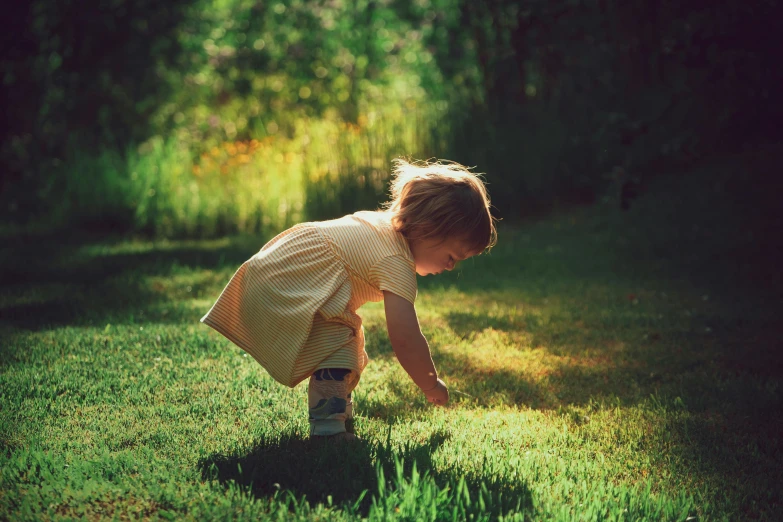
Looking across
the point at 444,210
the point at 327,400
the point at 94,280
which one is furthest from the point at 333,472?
the point at 94,280

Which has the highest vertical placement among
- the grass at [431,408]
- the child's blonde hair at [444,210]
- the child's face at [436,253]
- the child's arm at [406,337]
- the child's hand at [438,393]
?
the child's blonde hair at [444,210]

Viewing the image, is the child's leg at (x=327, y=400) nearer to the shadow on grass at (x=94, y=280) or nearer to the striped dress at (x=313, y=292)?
the striped dress at (x=313, y=292)

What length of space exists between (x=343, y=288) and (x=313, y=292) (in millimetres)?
108

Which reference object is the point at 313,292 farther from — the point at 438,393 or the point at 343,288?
the point at 438,393

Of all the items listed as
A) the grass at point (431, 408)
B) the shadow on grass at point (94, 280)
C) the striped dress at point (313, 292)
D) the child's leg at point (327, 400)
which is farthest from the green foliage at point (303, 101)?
the child's leg at point (327, 400)

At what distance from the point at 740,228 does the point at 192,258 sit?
4.67 m

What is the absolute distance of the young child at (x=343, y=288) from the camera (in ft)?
8.13

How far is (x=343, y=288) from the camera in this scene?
2.53 meters

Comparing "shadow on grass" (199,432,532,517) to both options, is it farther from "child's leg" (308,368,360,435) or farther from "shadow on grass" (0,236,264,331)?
"shadow on grass" (0,236,264,331)

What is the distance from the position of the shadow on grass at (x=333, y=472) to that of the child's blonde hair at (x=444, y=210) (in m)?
0.76

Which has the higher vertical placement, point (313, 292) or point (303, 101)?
point (303, 101)

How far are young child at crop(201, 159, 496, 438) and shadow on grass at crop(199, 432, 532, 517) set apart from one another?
0.54 feet

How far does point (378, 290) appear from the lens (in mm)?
2605

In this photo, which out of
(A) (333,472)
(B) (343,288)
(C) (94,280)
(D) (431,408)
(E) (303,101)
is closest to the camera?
(A) (333,472)
